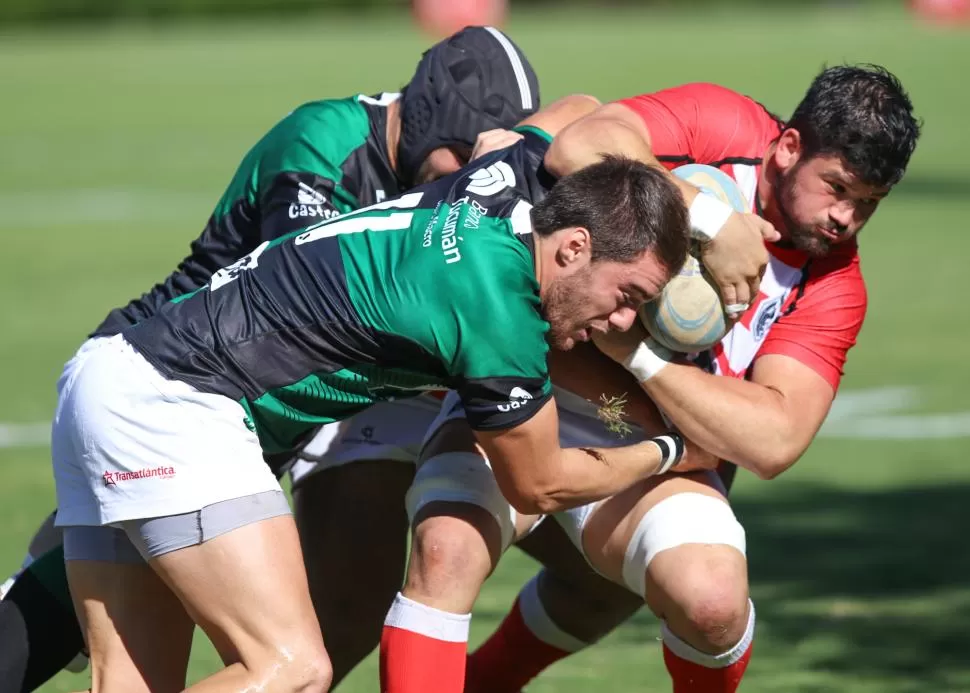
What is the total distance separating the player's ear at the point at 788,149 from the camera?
5.25m

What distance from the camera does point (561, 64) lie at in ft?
99.3

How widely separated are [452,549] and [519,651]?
1135 millimetres

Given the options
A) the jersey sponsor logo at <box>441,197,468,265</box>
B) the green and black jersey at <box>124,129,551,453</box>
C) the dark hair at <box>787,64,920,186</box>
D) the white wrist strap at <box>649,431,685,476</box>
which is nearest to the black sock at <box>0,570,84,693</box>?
the green and black jersey at <box>124,129,551,453</box>

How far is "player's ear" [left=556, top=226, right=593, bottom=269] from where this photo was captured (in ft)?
14.9

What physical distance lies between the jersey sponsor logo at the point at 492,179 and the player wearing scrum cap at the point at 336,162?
2.42 ft

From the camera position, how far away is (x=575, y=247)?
4.55 m

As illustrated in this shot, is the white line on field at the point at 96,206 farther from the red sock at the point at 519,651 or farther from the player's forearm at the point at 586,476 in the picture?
the player's forearm at the point at 586,476

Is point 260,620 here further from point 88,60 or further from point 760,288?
point 88,60

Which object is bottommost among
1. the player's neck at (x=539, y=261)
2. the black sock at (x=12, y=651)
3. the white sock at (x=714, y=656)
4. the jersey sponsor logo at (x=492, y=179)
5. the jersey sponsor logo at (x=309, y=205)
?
the black sock at (x=12, y=651)

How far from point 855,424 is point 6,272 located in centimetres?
834

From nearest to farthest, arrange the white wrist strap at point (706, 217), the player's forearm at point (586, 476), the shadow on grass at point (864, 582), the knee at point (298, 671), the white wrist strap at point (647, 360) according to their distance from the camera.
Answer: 1. the knee at point (298, 671)
2. the player's forearm at point (586, 476)
3. the white wrist strap at point (706, 217)
4. the white wrist strap at point (647, 360)
5. the shadow on grass at point (864, 582)

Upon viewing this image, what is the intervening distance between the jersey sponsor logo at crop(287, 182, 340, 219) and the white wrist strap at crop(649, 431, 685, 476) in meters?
1.34

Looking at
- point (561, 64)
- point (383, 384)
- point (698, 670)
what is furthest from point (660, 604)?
point (561, 64)

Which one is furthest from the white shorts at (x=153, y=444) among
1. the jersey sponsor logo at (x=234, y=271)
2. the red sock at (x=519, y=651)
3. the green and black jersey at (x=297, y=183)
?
the red sock at (x=519, y=651)
